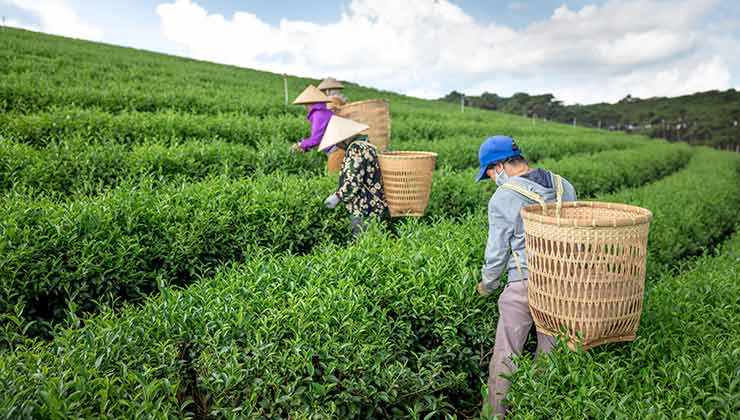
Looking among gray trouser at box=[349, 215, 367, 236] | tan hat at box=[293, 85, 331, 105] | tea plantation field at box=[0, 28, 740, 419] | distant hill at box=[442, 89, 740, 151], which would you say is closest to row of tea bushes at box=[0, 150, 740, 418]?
tea plantation field at box=[0, 28, 740, 419]

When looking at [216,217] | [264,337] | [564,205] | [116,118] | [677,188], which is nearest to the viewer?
[264,337]

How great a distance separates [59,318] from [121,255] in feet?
2.36

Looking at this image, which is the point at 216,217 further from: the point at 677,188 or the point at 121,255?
the point at 677,188

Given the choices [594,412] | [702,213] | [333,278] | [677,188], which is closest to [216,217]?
[333,278]

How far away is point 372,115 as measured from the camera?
6926 mm

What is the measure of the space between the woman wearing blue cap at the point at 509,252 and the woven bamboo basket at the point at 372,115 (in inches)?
141

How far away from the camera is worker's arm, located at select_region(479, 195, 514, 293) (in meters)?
3.34

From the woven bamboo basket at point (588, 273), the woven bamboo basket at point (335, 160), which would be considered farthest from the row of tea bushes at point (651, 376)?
the woven bamboo basket at point (335, 160)

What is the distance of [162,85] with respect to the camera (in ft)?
45.0

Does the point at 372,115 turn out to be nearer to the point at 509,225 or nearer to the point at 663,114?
the point at 509,225

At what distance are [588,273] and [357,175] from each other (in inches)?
115

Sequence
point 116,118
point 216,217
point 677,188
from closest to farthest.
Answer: point 216,217
point 116,118
point 677,188

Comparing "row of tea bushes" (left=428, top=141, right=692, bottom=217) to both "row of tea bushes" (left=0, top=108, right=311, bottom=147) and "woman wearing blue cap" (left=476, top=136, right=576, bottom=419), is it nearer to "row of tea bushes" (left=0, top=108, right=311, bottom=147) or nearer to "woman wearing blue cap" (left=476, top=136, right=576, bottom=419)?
"woman wearing blue cap" (left=476, top=136, right=576, bottom=419)

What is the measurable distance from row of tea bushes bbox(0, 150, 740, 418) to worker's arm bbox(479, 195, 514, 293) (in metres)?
0.34
